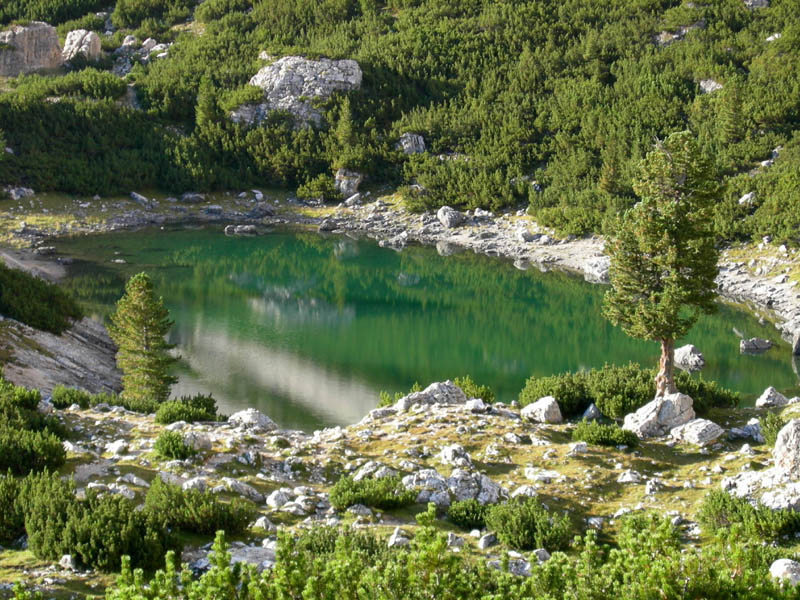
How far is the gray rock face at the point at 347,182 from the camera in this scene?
83125 millimetres

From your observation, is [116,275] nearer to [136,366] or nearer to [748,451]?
[136,366]

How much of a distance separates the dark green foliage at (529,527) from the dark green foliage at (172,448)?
268 inches

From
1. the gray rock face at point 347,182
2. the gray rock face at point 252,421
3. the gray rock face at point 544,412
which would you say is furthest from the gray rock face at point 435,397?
the gray rock face at point 347,182

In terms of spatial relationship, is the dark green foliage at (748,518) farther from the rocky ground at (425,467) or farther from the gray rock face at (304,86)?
the gray rock face at (304,86)

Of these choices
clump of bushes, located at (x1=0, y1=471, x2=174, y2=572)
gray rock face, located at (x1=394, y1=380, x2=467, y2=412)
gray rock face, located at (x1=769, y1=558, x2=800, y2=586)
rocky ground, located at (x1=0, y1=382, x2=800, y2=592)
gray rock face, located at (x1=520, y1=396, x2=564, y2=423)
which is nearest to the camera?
gray rock face, located at (x1=769, y1=558, x2=800, y2=586)

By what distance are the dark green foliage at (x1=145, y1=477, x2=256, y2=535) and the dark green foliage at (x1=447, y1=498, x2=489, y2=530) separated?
3.95 meters

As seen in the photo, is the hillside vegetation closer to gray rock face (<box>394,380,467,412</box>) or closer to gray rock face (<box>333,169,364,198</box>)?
gray rock face (<box>333,169,364,198</box>)

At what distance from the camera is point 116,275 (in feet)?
175

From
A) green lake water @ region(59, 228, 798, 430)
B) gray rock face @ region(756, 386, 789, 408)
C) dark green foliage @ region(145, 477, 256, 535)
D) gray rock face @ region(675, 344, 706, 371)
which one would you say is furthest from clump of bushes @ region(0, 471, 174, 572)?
gray rock face @ region(675, 344, 706, 371)

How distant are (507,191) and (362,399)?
152 ft

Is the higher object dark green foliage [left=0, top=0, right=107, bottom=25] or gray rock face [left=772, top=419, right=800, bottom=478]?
dark green foliage [left=0, top=0, right=107, bottom=25]

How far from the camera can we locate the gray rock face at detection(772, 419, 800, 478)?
52.1 ft

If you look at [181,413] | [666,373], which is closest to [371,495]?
[181,413]

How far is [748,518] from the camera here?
45.8 ft
